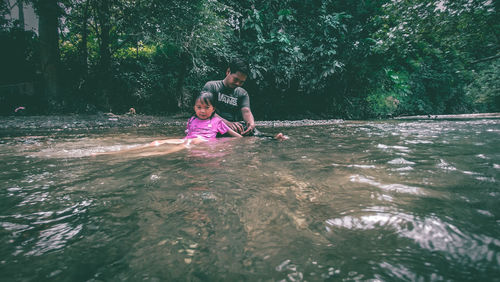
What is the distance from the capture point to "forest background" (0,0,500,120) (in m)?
11.2

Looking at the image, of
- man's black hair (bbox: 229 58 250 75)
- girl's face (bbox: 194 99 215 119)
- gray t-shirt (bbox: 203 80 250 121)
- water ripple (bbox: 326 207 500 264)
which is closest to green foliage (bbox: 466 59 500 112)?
gray t-shirt (bbox: 203 80 250 121)

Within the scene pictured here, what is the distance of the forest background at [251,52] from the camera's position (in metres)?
→ 11.2

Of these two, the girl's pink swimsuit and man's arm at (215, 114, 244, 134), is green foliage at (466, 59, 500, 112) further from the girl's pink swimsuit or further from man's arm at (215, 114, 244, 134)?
the girl's pink swimsuit

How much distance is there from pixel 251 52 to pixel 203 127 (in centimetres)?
866

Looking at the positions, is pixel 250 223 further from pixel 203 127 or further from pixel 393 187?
pixel 203 127

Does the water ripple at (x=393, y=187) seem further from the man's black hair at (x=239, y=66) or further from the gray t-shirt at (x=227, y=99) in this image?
the gray t-shirt at (x=227, y=99)

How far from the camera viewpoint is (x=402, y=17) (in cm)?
1267

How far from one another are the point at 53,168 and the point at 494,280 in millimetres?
3811

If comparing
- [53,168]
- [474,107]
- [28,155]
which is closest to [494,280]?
[53,168]

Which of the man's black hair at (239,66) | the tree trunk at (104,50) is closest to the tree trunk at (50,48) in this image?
the tree trunk at (104,50)

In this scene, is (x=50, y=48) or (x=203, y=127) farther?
(x=50, y=48)

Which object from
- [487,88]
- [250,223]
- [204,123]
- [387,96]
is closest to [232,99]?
[204,123]

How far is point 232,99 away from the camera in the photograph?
606 centimetres

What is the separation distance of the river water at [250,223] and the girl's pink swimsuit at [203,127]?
7.66ft
